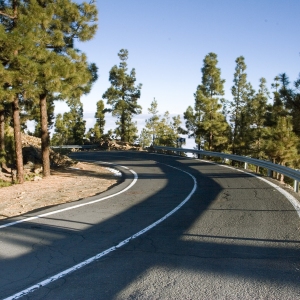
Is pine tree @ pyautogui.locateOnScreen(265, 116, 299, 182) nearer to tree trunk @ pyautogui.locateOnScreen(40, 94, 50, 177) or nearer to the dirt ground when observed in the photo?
the dirt ground

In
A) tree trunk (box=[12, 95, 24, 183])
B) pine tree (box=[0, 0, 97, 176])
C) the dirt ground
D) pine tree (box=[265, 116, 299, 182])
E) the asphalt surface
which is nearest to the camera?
the asphalt surface

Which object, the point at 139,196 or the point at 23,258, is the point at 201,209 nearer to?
the point at 139,196

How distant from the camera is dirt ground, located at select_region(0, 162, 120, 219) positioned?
11117mm

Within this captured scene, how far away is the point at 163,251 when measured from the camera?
20.7 feet

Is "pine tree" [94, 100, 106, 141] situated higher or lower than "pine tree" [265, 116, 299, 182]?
higher

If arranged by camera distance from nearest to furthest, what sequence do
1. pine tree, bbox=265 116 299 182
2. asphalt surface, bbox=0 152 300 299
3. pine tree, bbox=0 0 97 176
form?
asphalt surface, bbox=0 152 300 299, pine tree, bbox=0 0 97 176, pine tree, bbox=265 116 299 182

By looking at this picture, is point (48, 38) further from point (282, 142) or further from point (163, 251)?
point (282, 142)

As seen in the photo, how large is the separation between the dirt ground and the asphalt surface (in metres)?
1.38

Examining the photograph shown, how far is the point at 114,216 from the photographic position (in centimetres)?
930

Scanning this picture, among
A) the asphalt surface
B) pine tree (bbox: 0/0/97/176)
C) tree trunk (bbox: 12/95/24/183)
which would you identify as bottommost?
the asphalt surface

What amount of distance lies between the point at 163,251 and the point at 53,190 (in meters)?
8.87

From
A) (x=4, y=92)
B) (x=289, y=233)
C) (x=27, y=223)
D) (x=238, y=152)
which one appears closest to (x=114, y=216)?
(x=27, y=223)

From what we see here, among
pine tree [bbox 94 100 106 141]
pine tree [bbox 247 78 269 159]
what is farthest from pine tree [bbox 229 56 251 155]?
pine tree [bbox 94 100 106 141]

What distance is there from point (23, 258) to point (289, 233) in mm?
4979
